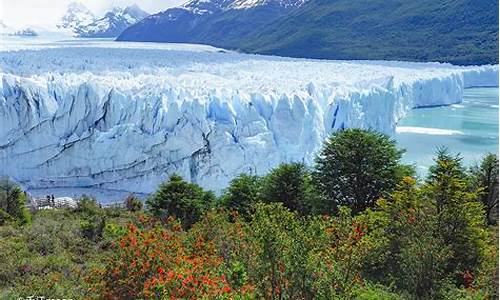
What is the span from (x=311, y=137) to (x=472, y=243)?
28.7ft

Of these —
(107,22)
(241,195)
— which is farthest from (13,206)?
(107,22)

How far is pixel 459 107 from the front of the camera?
2619 centimetres

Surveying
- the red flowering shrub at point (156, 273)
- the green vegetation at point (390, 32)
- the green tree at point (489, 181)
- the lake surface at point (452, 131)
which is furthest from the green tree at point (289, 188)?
the green vegetation at point (390, 32)

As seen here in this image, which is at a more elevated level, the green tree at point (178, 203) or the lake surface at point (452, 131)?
the green tree at point (178, 203)

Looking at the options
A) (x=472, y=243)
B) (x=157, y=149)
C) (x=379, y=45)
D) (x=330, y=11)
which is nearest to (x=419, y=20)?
(x=379, y=45)

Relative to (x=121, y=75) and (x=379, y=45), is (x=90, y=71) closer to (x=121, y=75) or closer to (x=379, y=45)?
(x=121, y=75)

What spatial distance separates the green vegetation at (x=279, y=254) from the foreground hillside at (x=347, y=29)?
3242 centimetres

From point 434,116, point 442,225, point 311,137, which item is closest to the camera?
point 442,225

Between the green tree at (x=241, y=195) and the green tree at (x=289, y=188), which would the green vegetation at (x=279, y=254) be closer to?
the green tree at (x=289, y=188)

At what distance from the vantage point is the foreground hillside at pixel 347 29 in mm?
41406

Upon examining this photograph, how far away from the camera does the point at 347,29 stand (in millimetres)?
49188

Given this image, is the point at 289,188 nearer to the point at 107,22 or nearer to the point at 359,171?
the point at 359,171

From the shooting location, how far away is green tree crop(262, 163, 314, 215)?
1049 cm

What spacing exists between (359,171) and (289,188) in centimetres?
129
